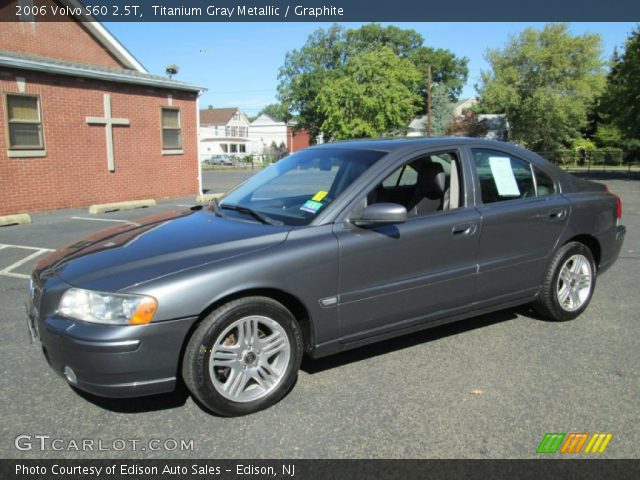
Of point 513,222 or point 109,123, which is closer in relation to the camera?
point 513,222

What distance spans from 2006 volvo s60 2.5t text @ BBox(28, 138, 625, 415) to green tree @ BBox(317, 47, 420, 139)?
3681cm

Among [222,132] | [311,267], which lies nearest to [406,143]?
[311,267]

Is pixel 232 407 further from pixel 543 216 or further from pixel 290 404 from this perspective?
pixel 543 216

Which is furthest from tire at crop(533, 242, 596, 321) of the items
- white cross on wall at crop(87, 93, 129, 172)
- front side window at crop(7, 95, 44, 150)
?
white cross on wall at crop(87, 93, 129, 172)

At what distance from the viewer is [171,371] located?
294 cm

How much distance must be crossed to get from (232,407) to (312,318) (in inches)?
27.6

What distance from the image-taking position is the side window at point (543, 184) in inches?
182

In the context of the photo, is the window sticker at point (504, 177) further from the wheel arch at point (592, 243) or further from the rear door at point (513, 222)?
the wheel arch at point (592, 243)

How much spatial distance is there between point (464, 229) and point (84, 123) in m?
13.2

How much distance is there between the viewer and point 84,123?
14.5 meters

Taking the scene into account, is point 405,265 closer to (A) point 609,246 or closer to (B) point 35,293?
(B) point 35,293
